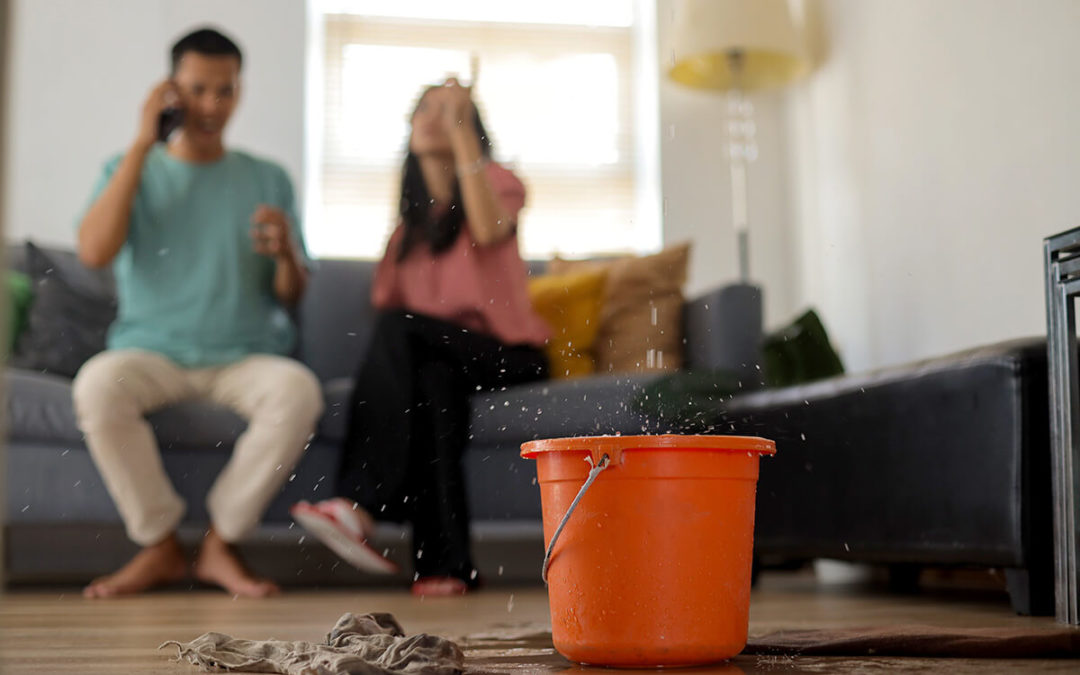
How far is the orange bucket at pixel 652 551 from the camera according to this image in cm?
100

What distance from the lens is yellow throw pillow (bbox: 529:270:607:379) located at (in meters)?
2.71

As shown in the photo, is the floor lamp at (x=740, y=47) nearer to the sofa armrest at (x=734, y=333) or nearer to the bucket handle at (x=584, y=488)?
the sofa armrest at (x=734, y=333)

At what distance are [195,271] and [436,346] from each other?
0.62 meters

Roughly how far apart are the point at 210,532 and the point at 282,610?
1.87 feet

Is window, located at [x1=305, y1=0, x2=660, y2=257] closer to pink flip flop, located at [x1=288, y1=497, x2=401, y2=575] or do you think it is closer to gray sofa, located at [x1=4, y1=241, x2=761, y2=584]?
gray sofa, located at [x1=4, y1=241, x2=761, y2=584]

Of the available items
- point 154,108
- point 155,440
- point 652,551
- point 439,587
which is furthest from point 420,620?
point 154,108

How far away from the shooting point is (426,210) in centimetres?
259

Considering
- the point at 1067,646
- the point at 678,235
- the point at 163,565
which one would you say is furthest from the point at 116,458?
the point at 678,235

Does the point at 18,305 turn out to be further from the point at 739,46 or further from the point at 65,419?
the point at 739,46

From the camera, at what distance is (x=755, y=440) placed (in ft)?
3.44

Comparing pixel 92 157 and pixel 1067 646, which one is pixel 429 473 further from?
pixel 92 157

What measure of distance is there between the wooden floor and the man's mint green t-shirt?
1.84ft

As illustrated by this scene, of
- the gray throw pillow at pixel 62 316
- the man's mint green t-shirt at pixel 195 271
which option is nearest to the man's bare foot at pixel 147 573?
the man's mint green t-shirt at pixel 195 271

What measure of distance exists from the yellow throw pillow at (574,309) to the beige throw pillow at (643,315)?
2 centimetres
